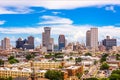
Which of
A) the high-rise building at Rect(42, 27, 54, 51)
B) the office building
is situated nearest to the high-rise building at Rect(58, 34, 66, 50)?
the office building

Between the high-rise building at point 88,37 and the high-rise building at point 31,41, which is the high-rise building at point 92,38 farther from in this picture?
the high-rise building at point 31,41

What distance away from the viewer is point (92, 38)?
10356 cm

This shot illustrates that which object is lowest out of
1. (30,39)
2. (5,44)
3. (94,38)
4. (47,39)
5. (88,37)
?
(5,44)

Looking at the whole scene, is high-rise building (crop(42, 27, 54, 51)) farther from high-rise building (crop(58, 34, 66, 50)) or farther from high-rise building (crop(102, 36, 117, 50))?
high-rise building (crop(102, 36, 117, 50))

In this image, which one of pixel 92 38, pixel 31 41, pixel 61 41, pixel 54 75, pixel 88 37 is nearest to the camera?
pixel 54 75

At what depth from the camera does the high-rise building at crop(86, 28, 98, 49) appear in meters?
102

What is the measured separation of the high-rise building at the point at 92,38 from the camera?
4021 inches

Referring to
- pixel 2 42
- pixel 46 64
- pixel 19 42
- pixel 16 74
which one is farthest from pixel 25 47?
pixel 16 74

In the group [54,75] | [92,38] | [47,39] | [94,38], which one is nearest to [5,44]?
[47,39]

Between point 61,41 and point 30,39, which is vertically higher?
point 30,39

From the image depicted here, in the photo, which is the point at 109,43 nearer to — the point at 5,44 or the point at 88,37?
the point at 88,37

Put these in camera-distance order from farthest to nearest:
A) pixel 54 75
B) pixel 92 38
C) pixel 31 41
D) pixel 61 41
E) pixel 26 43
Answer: pixel 61 41 → pixel 92 38 → pixel 26 43 → pixel 31 41 → pixel 54 75

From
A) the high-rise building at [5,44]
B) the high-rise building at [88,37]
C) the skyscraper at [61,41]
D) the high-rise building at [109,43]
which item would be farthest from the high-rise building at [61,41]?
the high-rise building at [5,44]

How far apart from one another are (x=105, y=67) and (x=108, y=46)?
221 ft
